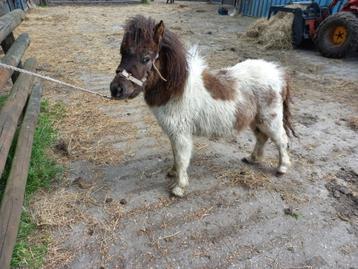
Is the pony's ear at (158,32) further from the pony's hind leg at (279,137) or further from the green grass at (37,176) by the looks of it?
the green grass at (37,176)

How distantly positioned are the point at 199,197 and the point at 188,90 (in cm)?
115

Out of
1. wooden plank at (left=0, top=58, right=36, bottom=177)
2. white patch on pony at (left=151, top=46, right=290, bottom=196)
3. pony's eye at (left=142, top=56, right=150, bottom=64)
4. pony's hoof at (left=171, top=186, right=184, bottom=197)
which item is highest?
pony's eye at (left=142, top=56, right=150, bottom=64)

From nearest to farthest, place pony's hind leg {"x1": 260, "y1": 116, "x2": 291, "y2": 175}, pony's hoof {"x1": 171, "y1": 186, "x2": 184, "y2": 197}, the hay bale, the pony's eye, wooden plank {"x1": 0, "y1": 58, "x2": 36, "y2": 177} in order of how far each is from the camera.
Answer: the pony's eye < wooden plank {"x1": 0, "y1": 58, "x2": 36, "y2": 177} < pony's hoof {"x1": 171, "y1": 186, "x2": 184, "y2": 197} < pony's hind leg {"x1": 260, "y1": 116, "x2": 291, "y2": 175} < the hay bale

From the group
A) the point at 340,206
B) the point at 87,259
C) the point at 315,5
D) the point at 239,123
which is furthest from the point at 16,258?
the point at 315,5

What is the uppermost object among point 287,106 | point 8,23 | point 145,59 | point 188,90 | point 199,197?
point 145,59

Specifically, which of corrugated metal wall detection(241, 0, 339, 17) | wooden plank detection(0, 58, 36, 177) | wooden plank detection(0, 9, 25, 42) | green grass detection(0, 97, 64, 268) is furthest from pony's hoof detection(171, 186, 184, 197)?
corrugated metal wall detection(241, 0, 339, 17)

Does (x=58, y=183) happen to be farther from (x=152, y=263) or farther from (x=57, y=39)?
(x=57, y=39)

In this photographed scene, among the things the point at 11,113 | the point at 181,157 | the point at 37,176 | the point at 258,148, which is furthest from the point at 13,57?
the point at 258,148

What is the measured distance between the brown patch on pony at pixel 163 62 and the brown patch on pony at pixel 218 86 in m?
0.30

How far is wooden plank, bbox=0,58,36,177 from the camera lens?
281cm

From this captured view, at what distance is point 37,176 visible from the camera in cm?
332

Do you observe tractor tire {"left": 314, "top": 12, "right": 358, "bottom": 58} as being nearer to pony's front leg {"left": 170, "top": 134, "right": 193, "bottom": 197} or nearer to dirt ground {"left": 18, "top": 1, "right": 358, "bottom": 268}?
dirt ground {"left": 18, "top": 1, "right": 358, "bottom": 268}

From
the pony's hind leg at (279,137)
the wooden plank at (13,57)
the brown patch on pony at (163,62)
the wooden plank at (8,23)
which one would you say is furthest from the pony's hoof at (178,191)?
the wooden plank at (8,23)

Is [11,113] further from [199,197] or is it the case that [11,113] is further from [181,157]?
[199,197]
